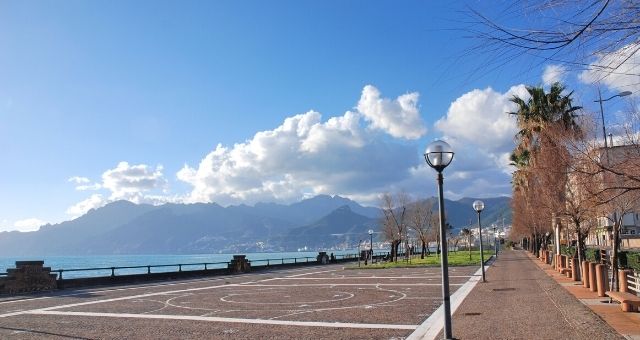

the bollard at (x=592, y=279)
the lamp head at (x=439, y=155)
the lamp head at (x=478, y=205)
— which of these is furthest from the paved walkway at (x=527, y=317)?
the lamp head at (x=478, y=205)

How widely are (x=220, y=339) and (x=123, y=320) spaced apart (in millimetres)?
4763

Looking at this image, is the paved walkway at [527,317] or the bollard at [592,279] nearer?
the paved walkway at [527,317]

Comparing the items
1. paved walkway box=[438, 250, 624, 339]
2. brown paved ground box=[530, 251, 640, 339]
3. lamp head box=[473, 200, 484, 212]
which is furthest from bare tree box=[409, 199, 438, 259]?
brown paved ground box=[530, 251, 640, 339]

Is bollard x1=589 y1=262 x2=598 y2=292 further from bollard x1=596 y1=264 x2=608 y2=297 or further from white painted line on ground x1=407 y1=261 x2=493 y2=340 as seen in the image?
white painted line on ground x1=407 y1=261 x2=493 y2=340

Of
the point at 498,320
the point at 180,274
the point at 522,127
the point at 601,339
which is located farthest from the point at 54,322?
the point at 522,127

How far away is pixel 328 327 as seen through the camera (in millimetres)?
12711

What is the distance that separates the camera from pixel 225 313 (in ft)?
52.2

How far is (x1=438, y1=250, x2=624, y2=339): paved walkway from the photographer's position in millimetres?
10875

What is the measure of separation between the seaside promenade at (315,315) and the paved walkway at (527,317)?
20 millimetres

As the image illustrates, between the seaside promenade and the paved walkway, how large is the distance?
2 centimetres

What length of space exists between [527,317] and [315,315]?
17.8ft

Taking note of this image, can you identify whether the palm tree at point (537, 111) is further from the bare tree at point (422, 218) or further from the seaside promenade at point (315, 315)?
the bare tree at point (422, 218)

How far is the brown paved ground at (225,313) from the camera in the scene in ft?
40.6

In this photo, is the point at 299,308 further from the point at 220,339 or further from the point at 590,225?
the point at 590,225
